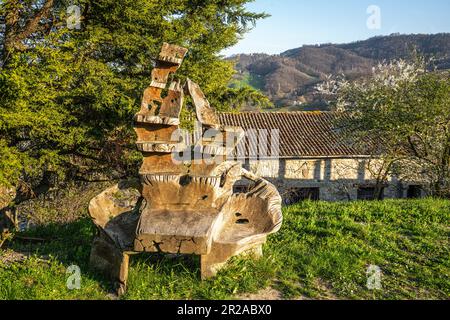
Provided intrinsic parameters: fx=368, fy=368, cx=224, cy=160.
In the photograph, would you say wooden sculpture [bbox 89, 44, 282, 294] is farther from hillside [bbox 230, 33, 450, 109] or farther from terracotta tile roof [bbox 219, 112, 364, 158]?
hillside [bbox 230, 33, 450, 109]

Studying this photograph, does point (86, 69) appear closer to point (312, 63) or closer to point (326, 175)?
point (326, 175)

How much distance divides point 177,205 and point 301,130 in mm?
17749

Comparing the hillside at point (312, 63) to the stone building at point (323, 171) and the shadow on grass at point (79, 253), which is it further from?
the shadow on grass at point (79, 253)

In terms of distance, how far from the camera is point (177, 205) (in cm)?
431

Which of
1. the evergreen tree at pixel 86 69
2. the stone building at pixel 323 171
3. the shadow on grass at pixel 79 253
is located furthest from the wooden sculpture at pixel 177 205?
the stone building at pixel 323 171

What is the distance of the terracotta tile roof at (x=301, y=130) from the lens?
18938mm

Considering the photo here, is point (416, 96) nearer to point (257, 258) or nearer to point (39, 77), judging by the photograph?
point (257, 258)

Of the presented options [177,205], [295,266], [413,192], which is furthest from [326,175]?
[177,205]

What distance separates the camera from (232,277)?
14.3 feet

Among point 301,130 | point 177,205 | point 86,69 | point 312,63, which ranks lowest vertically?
point 177,205

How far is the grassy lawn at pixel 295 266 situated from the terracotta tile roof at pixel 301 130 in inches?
482

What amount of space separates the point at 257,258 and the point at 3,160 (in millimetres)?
5705

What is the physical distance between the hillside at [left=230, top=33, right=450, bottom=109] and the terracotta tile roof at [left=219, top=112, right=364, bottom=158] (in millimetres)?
17312
